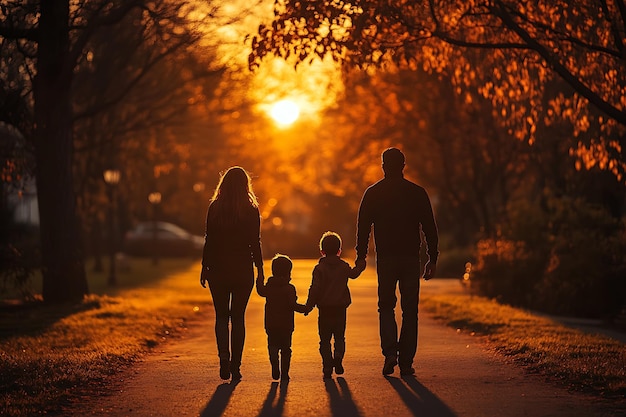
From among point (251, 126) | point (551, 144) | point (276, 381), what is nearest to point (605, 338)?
point (276, 381)

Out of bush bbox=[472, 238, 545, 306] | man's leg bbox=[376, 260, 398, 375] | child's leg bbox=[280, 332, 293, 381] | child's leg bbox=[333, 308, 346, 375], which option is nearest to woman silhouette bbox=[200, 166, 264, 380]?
child's leg bbox=[280, 332, 293, 381]

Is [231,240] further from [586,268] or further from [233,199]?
[586,268]

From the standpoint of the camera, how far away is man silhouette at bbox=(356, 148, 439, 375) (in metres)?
12.0

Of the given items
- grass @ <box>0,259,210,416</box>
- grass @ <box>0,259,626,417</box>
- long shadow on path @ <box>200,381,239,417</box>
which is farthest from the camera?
grass @ <box>0,259,626,417</box>

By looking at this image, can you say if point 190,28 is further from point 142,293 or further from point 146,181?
point 146,181

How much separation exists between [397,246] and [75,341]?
6389mm

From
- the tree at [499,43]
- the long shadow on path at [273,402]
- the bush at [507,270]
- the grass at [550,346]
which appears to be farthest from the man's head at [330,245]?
the bush at [507,270]

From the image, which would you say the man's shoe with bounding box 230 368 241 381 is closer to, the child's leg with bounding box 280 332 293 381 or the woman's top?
the child's leg with bounding box 280 332 293 381

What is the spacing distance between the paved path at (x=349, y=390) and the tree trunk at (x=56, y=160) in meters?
8.52

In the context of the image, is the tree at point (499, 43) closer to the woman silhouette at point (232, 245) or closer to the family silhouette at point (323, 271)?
the family silhouette at point (323, 271)

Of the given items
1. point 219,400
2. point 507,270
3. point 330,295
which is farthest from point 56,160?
point 219,400

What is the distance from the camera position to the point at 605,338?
55.7ft

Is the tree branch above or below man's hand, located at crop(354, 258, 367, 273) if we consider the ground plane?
above

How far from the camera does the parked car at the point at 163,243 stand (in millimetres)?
64938
